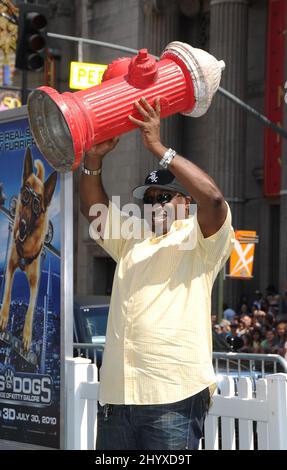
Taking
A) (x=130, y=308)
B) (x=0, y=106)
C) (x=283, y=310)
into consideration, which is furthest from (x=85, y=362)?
(x=0, y=106)

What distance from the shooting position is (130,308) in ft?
14.4

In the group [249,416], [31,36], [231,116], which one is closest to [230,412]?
[249,416]

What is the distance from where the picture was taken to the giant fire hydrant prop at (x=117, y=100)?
430 cm

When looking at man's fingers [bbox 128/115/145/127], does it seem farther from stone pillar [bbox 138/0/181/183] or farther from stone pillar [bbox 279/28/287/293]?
stone pillar [bbox 138/0/181/183]

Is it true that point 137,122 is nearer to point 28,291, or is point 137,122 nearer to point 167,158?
point 167,158

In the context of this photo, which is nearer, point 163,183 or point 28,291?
point 163,183

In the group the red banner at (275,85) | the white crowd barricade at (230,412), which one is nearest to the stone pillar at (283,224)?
the red banner at (275,85)

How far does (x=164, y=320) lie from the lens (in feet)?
14.1

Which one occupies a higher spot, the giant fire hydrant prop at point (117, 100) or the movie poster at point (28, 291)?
the giant fire hydrant prop at point (117, 100)

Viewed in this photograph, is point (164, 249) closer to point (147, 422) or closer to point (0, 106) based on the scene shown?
point (147, 422)

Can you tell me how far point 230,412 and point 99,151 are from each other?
5.95ft

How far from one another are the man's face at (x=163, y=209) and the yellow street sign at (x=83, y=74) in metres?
16.2

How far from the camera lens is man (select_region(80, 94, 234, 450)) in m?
4.25

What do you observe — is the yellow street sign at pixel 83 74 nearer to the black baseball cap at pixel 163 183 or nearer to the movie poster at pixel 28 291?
the movie poster at pixel 28 291
